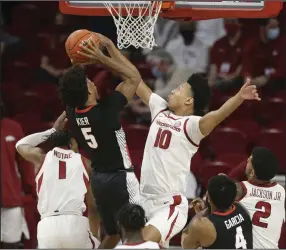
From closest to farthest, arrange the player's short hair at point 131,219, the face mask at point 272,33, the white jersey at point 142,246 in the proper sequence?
the white jersey at point 142,246 → the player's short hair at point 131,219 → the face mask at point 272,33

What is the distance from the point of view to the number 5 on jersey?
644cm

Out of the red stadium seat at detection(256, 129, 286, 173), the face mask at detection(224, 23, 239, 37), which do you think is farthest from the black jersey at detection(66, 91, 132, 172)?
the face mask at detection(224, 23, 239, 37)

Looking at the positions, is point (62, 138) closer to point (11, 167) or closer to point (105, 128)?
point (105, 128)

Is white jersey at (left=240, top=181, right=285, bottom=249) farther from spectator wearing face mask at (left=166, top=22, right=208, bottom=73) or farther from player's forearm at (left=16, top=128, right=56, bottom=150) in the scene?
spectator wearing face mask at (left=166, top=22, right=208, bottom=73)

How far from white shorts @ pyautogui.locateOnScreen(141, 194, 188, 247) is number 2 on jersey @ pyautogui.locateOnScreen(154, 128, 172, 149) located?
347 mm

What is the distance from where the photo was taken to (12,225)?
29.6ft

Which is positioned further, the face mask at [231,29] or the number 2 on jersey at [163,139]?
the face mask at [231,29]

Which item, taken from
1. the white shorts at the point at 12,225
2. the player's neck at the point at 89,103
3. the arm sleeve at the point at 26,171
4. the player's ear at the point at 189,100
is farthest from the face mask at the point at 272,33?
the player's neck at the point at 89,103

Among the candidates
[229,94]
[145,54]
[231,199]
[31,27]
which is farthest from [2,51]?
[231,199]

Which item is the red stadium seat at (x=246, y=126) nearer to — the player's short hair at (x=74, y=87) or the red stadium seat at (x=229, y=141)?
the red stadium seat at (x=229, y=141)

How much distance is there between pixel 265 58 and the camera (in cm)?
1104

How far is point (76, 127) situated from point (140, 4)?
3.48ft

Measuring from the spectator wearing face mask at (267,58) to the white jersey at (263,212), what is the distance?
12.9 ft

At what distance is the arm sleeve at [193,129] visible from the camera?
6531mm
